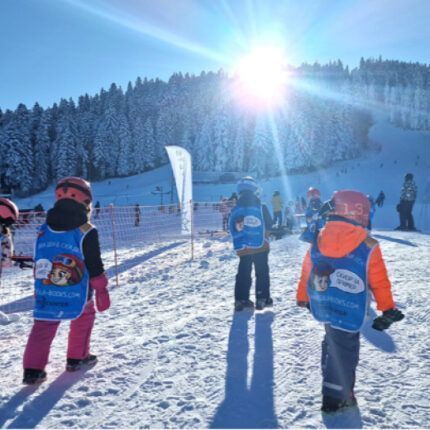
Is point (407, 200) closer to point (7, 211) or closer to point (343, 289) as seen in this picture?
point (343, 289)

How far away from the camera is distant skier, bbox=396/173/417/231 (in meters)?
13.8

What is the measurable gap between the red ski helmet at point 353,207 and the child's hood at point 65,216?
6.49 feet

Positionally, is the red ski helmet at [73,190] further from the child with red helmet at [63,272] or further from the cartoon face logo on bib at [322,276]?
the cartoon face logo on bib at [322,276]

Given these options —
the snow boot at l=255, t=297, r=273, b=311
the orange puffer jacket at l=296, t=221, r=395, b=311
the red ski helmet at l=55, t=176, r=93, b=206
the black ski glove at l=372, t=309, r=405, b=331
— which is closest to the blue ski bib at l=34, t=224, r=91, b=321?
the red ski helmet at l=55, t=176, r=93, b=206

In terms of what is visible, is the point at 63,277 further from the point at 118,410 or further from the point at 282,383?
the point at 282,383

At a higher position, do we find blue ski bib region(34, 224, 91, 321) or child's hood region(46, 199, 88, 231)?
child's hood region(46, 199, 88, 231)

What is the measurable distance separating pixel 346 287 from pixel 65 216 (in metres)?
2.17

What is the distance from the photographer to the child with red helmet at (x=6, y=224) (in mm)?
3396

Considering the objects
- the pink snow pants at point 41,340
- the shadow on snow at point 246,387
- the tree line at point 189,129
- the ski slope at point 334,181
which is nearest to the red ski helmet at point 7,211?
the pink snow pants at point 41,340

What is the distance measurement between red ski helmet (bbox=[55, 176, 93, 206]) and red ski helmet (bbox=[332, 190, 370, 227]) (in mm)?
1980

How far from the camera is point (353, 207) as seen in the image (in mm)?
2414

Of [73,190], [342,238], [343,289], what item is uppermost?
[73,190]

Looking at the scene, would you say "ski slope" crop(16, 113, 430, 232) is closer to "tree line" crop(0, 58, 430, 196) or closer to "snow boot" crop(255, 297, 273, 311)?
"tree line" crop(0, 58, 430, 196)

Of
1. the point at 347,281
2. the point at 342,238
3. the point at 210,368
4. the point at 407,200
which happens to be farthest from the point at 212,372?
the point at 407,200
